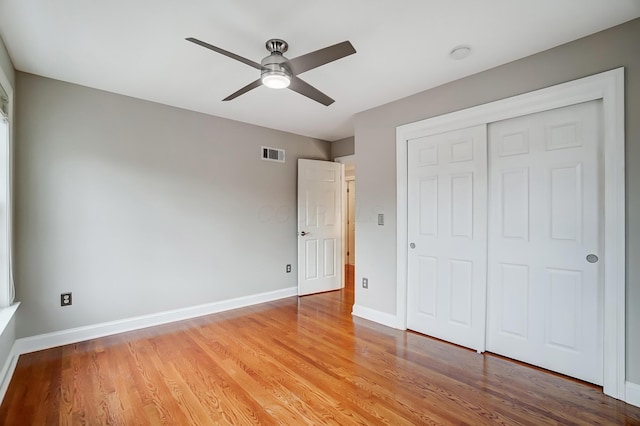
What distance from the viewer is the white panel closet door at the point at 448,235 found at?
278 cm

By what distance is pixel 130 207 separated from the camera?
3254 millimetres

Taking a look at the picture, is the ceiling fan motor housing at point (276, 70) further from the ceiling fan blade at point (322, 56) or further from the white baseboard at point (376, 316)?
the white baseboard at point (376, 316)

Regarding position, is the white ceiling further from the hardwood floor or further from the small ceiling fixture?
the hardwood floor

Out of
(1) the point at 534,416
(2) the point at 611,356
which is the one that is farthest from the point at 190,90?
(2) the point at 611,356

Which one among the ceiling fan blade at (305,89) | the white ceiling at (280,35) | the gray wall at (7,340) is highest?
the white ceiling at (280,35)

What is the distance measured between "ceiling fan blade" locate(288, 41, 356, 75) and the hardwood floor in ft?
7.09

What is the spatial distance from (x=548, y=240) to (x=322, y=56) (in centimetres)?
221

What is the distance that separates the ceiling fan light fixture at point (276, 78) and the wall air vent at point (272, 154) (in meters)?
2.28

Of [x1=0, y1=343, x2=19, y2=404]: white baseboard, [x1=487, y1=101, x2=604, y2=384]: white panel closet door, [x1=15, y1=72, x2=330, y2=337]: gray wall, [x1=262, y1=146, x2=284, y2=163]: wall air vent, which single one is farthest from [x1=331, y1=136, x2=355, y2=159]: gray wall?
[x1=0, y1=343, x2=19, y2=404]: white baseboard

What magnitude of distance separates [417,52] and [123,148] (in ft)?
9.91

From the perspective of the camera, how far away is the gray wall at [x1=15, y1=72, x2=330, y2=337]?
2789mm

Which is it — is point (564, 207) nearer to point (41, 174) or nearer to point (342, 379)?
point (342, 379)

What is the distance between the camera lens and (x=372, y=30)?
82.1 inches

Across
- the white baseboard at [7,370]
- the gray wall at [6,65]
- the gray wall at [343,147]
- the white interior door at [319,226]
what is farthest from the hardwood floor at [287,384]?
the gray wall at [343,147]
